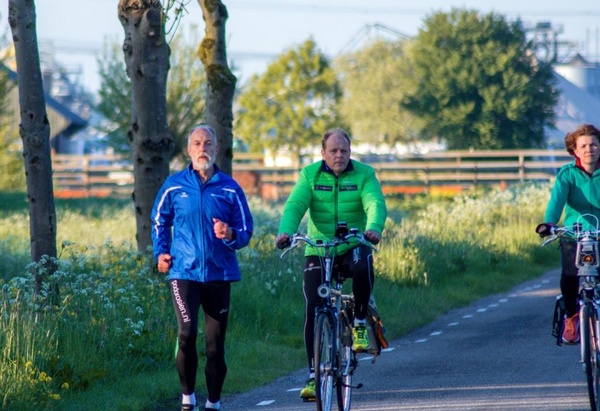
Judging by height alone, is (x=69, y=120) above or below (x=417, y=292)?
above

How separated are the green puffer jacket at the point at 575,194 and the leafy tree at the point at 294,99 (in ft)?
165

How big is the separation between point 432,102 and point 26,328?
58.8 meters

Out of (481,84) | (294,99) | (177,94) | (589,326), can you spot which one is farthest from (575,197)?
(481,84)

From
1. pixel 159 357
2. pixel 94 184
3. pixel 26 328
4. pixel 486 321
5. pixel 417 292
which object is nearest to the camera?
pixel 26 328

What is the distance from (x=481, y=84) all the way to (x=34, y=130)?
55.6 m

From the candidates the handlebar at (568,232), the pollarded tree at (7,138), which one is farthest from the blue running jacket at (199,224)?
the pollarded tree at (7,138)

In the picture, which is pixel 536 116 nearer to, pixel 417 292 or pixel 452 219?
pixel 452 219

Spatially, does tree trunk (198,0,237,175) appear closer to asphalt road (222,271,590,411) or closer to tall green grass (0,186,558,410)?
tall green grass (0,186,558,410)

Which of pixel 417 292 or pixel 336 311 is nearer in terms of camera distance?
pixel 336 311

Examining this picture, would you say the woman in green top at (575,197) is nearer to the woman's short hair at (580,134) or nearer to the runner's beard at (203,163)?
the woman's short hair at (580,134)

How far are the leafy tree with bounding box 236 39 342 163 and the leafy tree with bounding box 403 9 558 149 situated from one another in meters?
8.17

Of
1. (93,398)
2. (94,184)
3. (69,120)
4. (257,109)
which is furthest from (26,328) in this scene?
(69,120)

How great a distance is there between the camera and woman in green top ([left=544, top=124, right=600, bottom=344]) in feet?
30.4

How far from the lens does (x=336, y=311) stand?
8.51 metres
